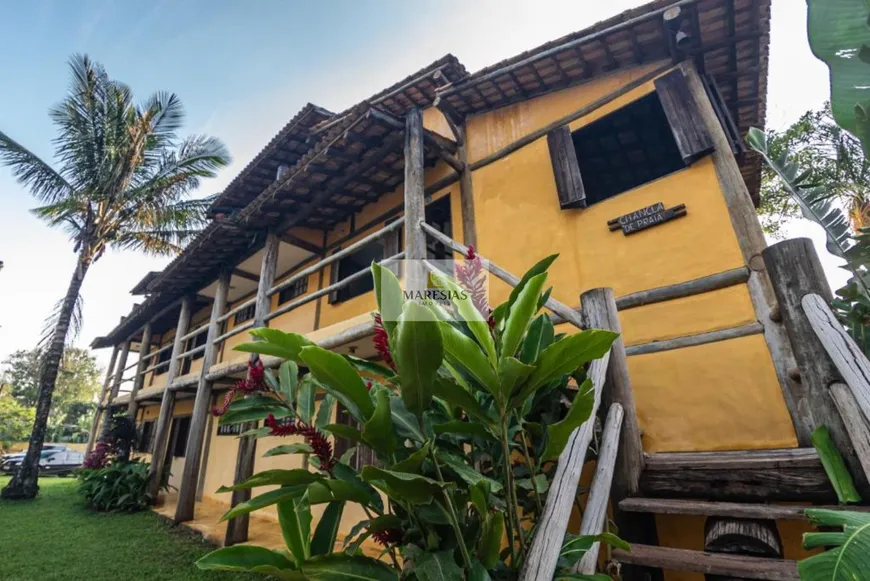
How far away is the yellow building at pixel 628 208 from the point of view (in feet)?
9.97

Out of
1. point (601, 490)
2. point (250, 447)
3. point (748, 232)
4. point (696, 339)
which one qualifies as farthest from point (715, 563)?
point (250, 447)

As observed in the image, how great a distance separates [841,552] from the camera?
883 mm

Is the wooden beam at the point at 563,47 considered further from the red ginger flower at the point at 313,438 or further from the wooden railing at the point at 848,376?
the red ginger flower at the point at 313,438

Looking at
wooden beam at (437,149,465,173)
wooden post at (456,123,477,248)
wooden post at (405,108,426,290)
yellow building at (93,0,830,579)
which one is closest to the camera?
yellow building at (93,0,830,579)

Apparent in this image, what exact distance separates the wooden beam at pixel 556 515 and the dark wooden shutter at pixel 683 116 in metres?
3.27

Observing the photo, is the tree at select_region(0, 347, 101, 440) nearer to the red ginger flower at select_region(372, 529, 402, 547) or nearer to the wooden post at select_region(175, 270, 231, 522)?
the wooden post at select_region(175, 270, 231, 522)

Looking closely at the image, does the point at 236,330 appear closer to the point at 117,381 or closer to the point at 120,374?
the point at 117,381

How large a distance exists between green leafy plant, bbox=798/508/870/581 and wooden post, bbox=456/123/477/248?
14.5ft

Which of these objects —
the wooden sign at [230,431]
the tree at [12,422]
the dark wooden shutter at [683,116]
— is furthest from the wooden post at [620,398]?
the tree at [12,422]

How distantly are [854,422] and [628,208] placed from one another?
3.00 meters

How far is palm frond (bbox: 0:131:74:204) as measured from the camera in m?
10.4

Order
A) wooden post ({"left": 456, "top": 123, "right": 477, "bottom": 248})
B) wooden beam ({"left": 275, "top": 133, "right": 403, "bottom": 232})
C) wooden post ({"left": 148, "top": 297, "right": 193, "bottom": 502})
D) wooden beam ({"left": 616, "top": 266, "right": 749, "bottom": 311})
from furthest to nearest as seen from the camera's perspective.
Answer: wooden post ({"left": 148, "top": 297, "right": 193, "bottom": 502}), wooden post ({"left": 456, "top": 123, "right": 477, "bottom": 248}), wooden beam ({"left": 275, "top": 133, "right": 403, "bottom": 232}), wooden beam ({"left": 616, "top": 266, "right": 749, "bottom": 311})

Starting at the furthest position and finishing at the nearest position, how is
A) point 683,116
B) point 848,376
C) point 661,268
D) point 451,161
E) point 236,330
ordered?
point 236,330 → point 451,161 → point 683,116 → point 661,268 → point 848,376

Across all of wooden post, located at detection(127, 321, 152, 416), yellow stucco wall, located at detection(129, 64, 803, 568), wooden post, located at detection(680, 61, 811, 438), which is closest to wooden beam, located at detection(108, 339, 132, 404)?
wooden post, located at detection(127, 321, 152, 416)
